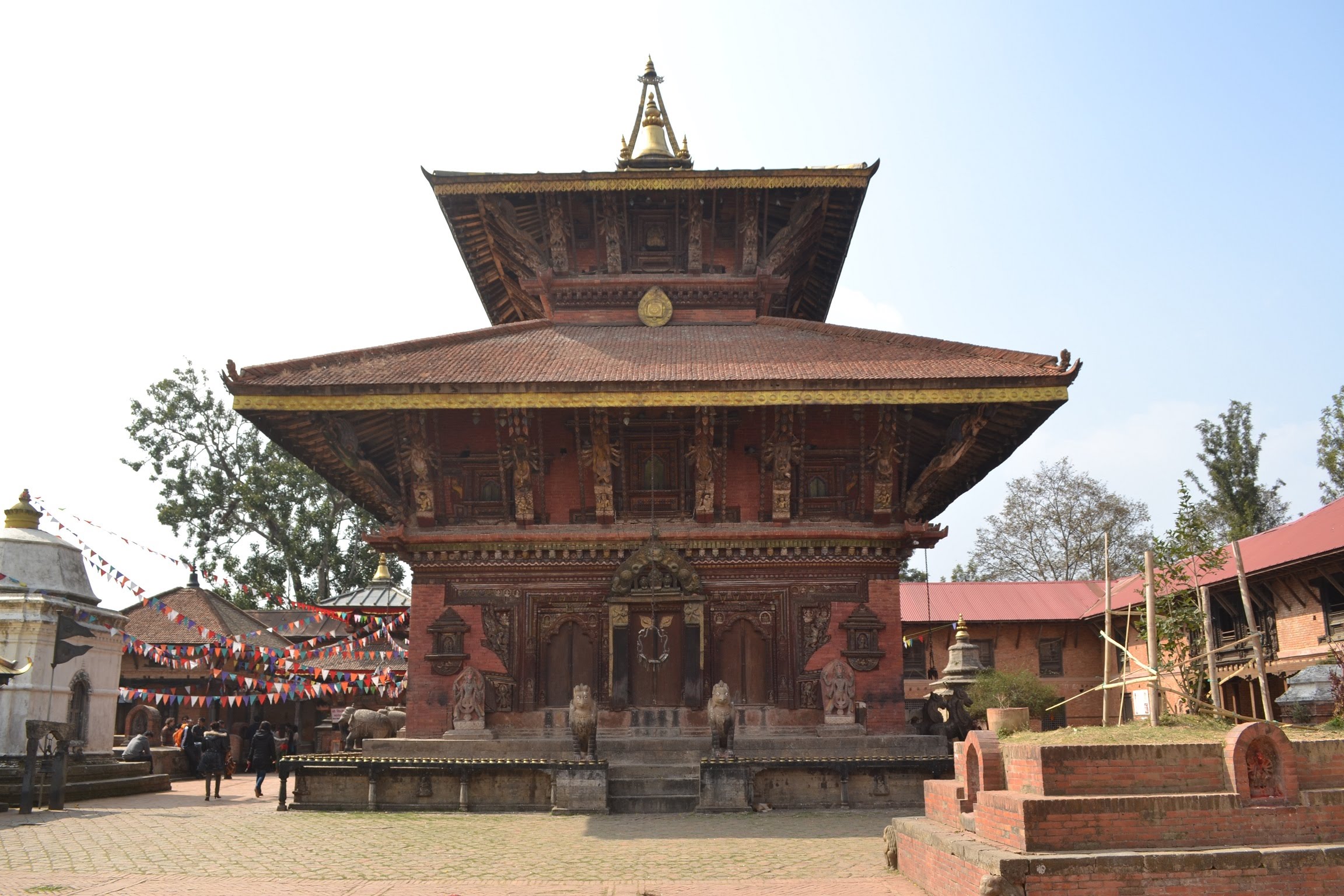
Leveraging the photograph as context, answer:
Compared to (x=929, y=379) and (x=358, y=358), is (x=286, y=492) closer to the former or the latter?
(x=358, y=358)

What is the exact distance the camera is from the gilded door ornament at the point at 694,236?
66.8 feet

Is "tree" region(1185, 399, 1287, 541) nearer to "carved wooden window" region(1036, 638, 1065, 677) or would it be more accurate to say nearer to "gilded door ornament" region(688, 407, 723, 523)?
"carved wooden window" region(1036, 638, 1065, 677)

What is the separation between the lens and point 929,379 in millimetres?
15891

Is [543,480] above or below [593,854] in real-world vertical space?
above

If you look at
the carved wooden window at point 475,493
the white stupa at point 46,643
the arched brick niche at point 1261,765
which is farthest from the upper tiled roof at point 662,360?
the arched brick niche at point 1261,765

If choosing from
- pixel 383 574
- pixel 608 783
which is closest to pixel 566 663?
pixel 608 783

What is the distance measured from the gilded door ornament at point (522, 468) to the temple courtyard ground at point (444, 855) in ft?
16.9

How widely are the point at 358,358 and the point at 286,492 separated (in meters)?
36.4

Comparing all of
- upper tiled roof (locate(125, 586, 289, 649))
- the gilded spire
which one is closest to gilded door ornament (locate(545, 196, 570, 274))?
upper tiled roof (locate(125, 586, 289, 649))

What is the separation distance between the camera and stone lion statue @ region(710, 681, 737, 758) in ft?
49.3

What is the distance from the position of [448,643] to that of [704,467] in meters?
5.17

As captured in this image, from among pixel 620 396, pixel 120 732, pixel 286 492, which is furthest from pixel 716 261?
pixel 286 492

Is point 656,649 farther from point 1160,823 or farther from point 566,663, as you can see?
point 1160,823

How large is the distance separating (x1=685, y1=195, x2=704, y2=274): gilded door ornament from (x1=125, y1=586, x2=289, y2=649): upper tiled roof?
20.4 m
